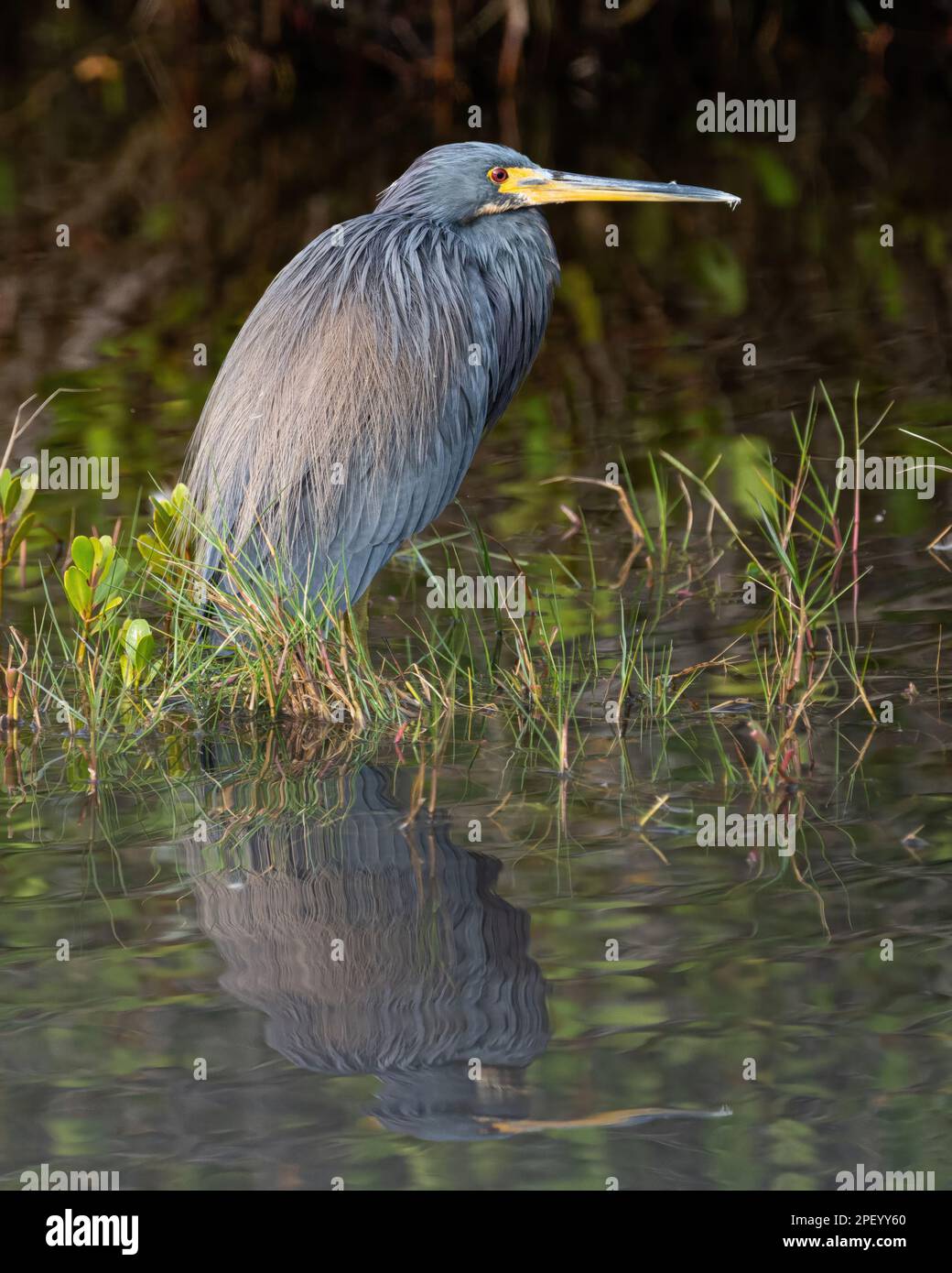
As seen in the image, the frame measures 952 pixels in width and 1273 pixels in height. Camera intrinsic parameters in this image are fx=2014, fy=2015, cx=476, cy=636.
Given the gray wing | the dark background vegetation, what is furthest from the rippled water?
the dark background vegetation

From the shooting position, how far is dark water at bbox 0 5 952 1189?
3.95 meters

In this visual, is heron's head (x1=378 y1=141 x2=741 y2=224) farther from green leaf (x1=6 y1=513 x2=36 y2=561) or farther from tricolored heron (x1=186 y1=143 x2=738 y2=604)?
green leaf (x1=6 y1=513 x2=36 y2=561)

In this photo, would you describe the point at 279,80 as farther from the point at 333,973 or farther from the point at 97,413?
the point at 333,973

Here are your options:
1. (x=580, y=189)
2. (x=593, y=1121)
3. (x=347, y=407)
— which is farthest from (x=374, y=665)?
(x=593, y=1121)

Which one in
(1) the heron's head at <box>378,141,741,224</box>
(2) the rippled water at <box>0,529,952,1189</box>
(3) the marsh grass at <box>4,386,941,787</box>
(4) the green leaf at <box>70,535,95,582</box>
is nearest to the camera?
(2) the rippled water at <box>0,529,952,1189</box>

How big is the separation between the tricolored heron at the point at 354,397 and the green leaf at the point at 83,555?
1.47 feet

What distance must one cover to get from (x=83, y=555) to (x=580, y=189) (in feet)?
7.03

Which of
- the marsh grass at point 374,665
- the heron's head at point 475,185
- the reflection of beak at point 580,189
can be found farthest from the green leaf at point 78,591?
the reflection of beak at point 580,189

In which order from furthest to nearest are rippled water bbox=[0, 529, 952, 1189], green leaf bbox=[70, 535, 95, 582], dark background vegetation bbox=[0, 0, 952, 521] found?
dark background vegetation bbox=[0, 0, 952, 521], green leaf bbox=[70, 535, 95, 582], rippled water bbox=[0, 529, 952, 1189]

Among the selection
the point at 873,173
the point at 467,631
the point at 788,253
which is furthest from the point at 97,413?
the point at 873,173

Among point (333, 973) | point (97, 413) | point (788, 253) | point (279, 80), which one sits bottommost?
point (333, 973)

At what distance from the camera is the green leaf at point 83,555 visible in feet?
19.0

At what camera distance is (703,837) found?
204 inches
